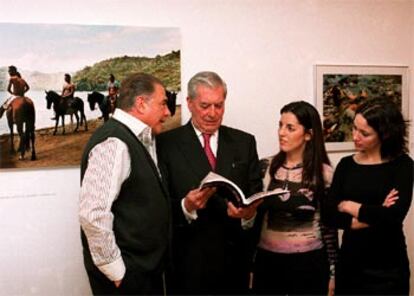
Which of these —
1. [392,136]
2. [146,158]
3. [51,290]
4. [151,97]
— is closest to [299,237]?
[392,136]

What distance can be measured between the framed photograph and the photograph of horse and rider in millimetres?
1026

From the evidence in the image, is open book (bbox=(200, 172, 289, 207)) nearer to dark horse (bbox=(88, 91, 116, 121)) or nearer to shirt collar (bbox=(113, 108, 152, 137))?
shirt collar (bbox=(113, 108, 152, 137))

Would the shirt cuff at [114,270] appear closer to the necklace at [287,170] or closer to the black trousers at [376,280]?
the necklace at [287,170]

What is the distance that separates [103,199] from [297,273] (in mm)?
975

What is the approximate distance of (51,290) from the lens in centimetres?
255

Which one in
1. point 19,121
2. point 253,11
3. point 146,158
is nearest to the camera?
point 146,158

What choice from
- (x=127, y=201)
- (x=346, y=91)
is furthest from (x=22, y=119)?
(x=346, y=91)

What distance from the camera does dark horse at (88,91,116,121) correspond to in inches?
99.9

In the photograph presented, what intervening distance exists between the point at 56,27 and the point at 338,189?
1.71m

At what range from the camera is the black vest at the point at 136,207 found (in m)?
1.84

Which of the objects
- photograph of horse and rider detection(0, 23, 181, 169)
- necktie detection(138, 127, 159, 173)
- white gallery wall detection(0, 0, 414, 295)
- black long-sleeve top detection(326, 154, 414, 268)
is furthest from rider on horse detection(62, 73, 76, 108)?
black long-sleeve top detection(326, 154, 414, 268)

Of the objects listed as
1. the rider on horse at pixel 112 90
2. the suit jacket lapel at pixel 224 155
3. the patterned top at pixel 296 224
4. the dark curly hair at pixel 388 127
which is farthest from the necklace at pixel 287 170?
the rider on horse at pixel 112 90

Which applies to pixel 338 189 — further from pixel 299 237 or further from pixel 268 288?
pixel 268 288

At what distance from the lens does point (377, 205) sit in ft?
6.56
